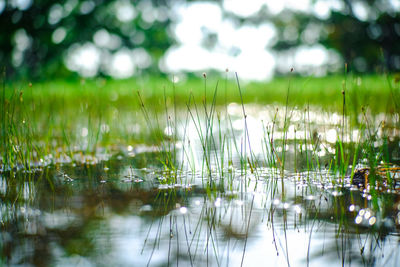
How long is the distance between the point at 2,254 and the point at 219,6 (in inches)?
647

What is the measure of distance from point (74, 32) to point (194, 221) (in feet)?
48.0

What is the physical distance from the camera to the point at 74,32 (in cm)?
1453

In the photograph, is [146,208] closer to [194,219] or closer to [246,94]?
[194,219]

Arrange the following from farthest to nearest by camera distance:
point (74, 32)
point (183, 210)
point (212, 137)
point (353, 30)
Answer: point (353, 30) < point (74, 32) < point (212, 137) < point (183, 210)

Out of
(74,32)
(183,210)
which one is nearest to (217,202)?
(183,210)

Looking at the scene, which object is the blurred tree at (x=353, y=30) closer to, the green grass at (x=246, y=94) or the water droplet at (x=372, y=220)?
the green grass at (x=246, y=94)

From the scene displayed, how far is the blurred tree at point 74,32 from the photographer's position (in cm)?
1313

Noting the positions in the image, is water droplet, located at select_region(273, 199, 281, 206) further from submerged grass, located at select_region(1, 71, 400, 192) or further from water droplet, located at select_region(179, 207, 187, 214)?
water droplet, located at select_region(179, 207, 187, 214)

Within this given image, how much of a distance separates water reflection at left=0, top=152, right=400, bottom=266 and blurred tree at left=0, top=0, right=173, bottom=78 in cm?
1011

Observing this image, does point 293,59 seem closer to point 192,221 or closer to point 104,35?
point 104,35

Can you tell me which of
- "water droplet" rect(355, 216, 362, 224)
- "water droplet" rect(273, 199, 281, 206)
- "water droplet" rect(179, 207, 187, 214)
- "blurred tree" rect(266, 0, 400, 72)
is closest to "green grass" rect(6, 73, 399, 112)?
"water droplet" rect(273, 199, 281, 206)

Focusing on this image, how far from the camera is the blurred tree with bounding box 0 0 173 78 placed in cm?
1313

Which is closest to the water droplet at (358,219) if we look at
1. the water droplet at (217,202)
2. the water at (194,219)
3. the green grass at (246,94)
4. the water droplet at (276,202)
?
the water at (194,219)

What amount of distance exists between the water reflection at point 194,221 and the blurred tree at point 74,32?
1011 centimetres
